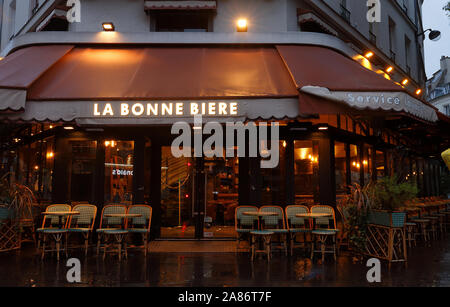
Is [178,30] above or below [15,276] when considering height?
above

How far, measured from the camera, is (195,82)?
743cm

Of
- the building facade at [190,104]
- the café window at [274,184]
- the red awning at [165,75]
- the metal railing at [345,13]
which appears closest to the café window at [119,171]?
the building facade at [190,104]

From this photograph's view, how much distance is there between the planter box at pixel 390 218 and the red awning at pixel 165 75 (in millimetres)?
3013

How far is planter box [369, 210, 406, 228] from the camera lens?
275 inches

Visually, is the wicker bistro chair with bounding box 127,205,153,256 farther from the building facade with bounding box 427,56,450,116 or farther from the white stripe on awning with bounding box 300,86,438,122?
the building facade with bounding box 427,56,450,116

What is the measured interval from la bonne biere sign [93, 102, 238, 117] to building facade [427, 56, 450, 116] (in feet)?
132

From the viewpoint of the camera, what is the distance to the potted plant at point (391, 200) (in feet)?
22.7

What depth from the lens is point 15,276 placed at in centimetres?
611

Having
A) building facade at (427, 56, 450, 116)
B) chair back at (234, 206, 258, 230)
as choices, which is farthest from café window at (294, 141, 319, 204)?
building facade at (427, 56, 450, 116)

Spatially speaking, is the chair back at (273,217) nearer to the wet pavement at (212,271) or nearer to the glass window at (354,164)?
the wet pavement at (212,271)

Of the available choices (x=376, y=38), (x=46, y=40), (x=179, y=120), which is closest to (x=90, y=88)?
(x=179, y=120)

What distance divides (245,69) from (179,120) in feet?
7.13

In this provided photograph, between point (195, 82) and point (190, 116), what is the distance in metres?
1.01

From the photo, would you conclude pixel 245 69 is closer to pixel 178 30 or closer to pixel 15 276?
pixel 178 30
